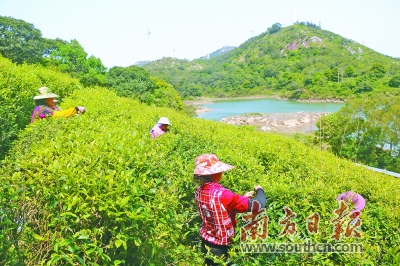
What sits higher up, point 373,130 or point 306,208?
point 306,208

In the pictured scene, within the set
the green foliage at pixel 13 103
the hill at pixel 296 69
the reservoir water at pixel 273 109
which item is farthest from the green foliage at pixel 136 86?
the hill at pixel 296 69

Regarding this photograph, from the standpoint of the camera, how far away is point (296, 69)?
110000mm

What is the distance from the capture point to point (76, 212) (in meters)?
2.12

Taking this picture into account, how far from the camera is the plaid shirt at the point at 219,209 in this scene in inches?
101

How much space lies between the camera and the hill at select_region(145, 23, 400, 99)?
7119 centimetres

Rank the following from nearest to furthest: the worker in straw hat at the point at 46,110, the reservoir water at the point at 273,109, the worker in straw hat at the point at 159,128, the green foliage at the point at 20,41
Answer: the worker in straw hat at the point at 46,110, the worker in straw hat at the point at 159,128, the green foliage at the point at 20,41, the reservoir water at the point at 273,109

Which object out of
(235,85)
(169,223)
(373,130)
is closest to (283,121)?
(373,130)

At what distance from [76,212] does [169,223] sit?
82 centimetres

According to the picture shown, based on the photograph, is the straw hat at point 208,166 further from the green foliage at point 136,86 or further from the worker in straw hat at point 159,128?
the green foliage at point 136,86

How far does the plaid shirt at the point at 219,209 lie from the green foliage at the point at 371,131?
20.5 m

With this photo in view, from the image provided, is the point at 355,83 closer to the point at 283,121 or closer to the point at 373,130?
the point at 283,121

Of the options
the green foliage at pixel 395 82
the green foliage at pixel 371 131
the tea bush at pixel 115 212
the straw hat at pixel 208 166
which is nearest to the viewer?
the tea bush at pixel 115 212

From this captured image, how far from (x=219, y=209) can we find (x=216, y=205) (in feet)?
0.16

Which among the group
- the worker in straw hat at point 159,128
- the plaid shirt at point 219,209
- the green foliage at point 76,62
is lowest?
the plaid shirt at point 219,209
